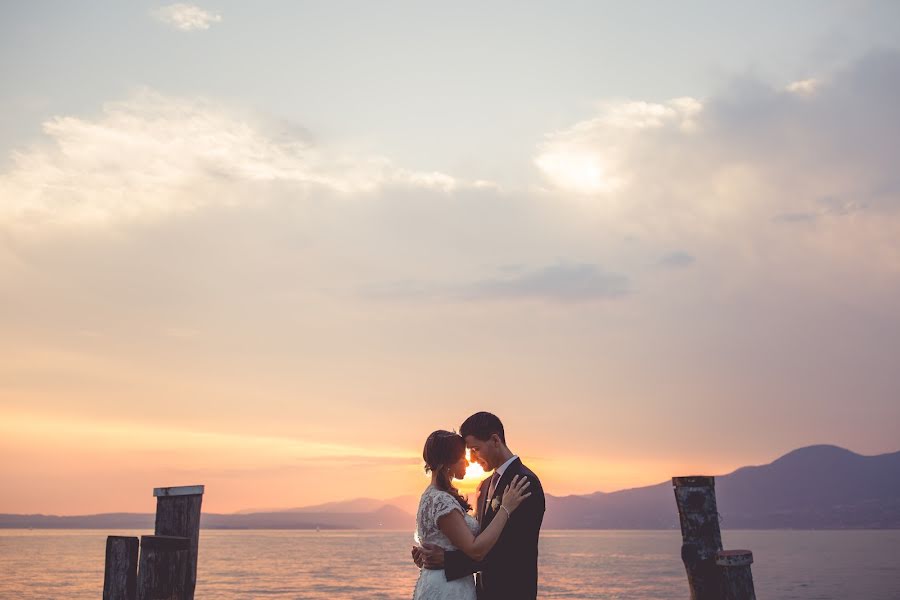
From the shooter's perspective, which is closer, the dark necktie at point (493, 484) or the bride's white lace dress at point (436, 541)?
the bride's white lace dress at point (436, 541)

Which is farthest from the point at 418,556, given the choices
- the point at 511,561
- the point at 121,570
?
the point at 121,570

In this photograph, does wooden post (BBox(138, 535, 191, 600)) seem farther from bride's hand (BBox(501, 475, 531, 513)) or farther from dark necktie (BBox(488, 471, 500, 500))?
bride's hand (BBox(501, 475, 531, 513))

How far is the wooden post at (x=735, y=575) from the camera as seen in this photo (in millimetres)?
7547

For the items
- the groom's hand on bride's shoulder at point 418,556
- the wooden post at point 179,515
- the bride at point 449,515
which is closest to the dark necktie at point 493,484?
the bride at point 449,515

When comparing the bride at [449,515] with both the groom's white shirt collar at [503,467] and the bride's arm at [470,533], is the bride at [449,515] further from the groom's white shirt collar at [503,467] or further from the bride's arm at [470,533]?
the groom's white shirt collar at [503,467]

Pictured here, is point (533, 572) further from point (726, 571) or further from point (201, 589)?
point (201, 589)

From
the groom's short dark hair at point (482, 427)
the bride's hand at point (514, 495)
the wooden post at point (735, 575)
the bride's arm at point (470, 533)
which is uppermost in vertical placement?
the groom's short dark hair at point (482, 427)

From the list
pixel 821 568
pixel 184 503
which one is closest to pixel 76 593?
pixel 184 503

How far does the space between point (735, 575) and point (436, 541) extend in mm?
2886

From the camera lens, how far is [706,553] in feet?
25.6

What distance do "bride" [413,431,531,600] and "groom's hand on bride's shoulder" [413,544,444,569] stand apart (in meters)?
0.05

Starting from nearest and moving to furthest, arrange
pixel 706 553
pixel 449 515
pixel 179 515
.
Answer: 1. pixel 449 515
2. pixel 706 553
3. pixel 179 515

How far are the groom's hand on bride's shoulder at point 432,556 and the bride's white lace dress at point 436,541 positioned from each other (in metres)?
0.05

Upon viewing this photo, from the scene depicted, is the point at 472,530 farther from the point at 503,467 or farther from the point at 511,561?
the point at 503,467
